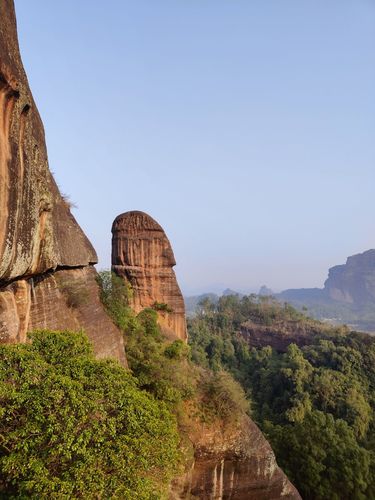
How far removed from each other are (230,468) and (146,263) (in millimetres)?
13636

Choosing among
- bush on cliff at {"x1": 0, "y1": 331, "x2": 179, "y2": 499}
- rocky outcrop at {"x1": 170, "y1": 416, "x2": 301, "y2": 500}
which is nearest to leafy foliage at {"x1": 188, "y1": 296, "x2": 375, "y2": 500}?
rocky outcrop at {"x1": 170, "y1": 416, "x2": 301, "y2": 500}

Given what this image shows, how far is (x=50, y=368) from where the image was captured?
7789mm

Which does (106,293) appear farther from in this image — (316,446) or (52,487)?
(316,446)

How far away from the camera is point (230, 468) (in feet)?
50.9

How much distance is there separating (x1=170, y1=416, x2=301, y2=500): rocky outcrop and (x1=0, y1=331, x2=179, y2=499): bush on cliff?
764cm

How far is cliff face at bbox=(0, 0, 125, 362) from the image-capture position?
23.5 ft

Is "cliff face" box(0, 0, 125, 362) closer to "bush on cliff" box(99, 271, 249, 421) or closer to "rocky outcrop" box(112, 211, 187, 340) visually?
"bush on cliff" box(99, 271, 249, 421)

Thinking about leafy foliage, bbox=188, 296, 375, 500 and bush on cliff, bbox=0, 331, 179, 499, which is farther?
leafy foliage, bbox=188, 296, 375, 500

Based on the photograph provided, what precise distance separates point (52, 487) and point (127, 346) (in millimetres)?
10896

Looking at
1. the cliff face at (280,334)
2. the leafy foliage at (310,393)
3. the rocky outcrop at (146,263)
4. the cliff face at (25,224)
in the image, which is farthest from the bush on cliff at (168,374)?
the cliff face at (280,334)

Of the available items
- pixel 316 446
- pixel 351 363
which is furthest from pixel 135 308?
pixel 351 363

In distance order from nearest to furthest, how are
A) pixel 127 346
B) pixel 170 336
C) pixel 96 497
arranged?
1. pixel 96 497
2. pixel 127 346
3. pixel 170 336

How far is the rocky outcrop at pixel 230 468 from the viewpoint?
15.0m

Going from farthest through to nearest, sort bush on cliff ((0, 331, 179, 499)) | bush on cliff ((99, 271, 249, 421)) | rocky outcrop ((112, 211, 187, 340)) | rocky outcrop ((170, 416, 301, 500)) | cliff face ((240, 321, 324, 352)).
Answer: cliff face ((240, 321, 324, 352))
rocky outcrop ((112, 211, 187, 340))
bush on cliff ((99, 271, 249, 421))
rocky outcrop ((170, 416, 301, 500))
bush on cliff ((0, 331, 179, 499))
